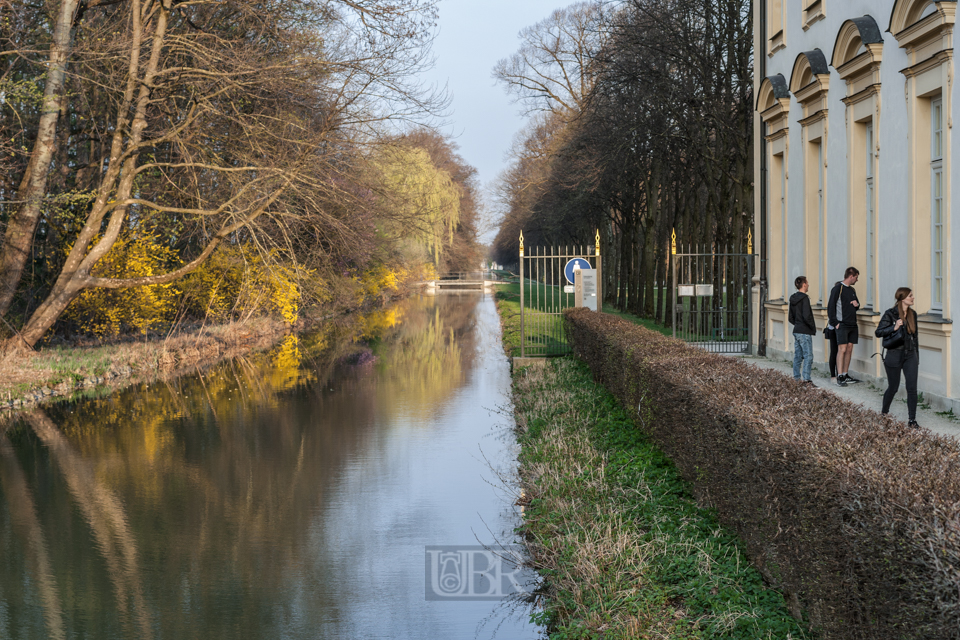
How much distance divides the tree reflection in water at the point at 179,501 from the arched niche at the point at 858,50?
827 cm

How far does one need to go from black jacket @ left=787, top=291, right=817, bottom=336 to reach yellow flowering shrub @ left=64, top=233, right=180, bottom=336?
15.4 meters

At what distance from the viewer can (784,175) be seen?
1814 cm

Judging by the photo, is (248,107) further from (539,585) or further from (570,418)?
(539,585)

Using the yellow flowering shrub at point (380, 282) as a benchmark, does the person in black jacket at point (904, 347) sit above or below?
below

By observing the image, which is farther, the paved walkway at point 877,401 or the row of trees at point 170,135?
the row of trees at point 170,135

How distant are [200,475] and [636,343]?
5621 millimetres

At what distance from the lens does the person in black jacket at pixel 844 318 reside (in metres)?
13.5

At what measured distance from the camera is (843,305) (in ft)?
44.5

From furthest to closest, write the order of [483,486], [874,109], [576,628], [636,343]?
[874,109]
[636,343]
[483,486]
[576,628]

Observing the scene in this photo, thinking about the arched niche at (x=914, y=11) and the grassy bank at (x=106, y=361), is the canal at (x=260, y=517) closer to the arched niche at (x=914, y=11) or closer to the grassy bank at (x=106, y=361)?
the grassy bank at (x=106, y=361)

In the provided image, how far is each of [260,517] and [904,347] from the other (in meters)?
7.18

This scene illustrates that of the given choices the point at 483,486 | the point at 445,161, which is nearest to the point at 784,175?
the point at 483,486

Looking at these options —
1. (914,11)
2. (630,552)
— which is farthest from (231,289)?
(630,552)

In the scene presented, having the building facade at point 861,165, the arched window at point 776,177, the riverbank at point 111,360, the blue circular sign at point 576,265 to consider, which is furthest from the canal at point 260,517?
the arched window at point 776,177
